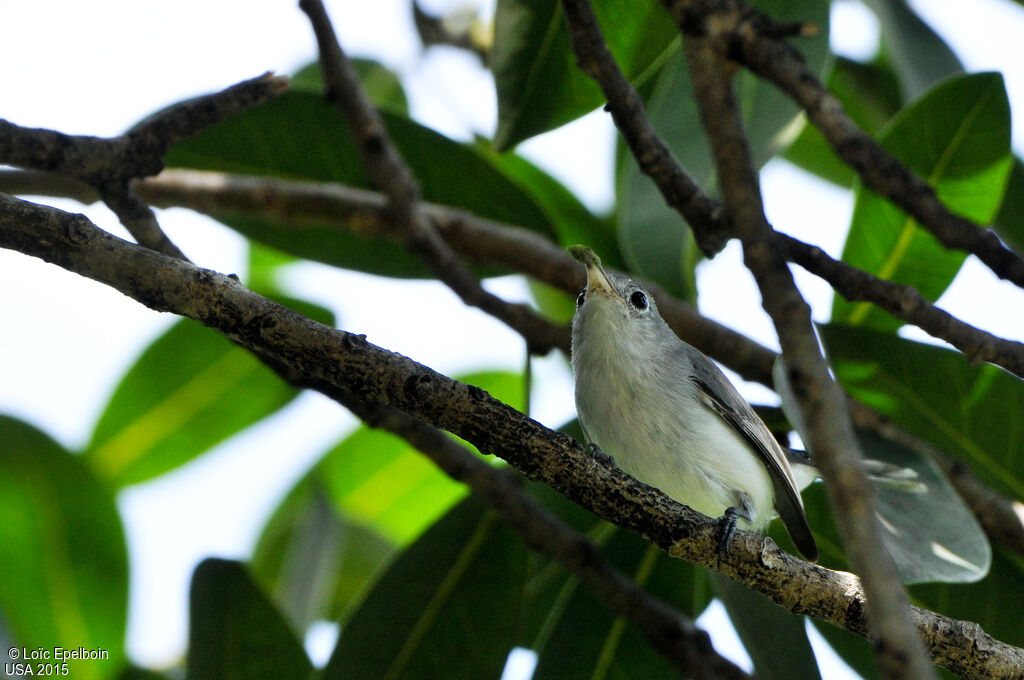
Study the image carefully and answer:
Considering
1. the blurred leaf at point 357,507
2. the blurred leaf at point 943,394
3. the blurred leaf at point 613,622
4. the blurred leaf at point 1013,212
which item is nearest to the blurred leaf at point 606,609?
the blurred leaf at point 613,622

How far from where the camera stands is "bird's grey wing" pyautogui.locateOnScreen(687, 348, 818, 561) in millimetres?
2115

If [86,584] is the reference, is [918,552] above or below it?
above

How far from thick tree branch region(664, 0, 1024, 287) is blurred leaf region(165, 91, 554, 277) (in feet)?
4.63

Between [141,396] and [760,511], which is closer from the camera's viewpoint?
[760,511]

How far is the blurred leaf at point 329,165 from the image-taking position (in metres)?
2.76

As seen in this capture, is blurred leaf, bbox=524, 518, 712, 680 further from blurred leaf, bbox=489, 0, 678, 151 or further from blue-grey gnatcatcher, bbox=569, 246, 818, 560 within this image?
blurred leaf, bbox=489, 0, 678, 151

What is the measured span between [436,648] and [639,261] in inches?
48.2

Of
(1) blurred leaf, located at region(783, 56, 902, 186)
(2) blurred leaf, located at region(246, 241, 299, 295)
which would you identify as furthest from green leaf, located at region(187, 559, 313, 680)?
(1) blurred leaf, located at region(783, 56, 902, 186)

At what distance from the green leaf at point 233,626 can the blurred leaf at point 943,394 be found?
159 cm

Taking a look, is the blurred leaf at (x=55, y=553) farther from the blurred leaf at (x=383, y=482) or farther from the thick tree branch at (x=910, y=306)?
the thick tree branch at (x=910, y=306)

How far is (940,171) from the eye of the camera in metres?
2.51

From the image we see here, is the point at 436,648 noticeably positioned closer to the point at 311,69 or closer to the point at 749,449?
the point at 749,449

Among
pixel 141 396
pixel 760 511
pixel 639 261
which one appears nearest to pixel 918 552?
pixel 760 511

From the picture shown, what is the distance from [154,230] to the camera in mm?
1876
